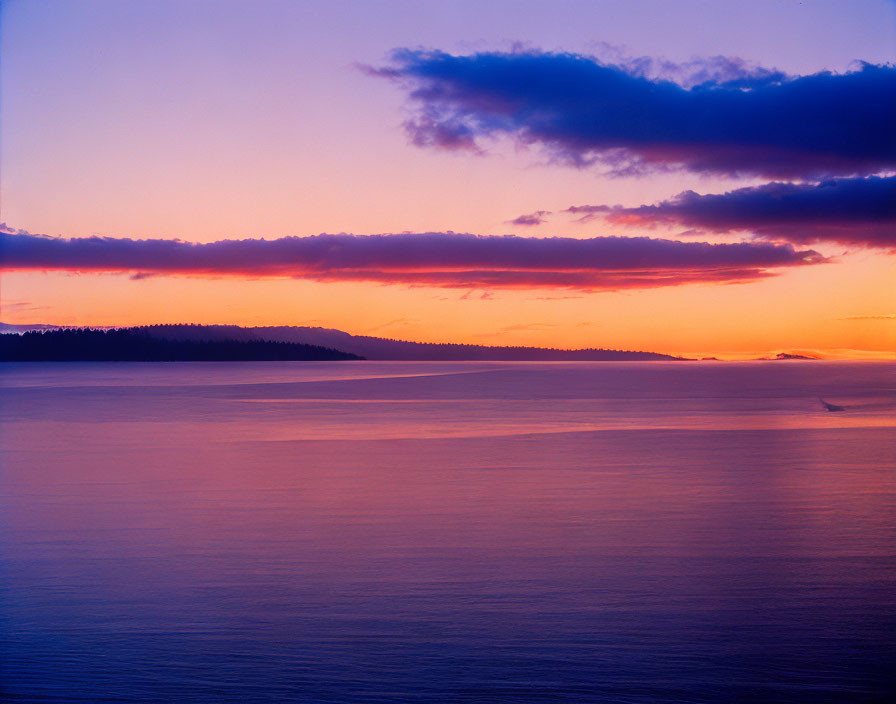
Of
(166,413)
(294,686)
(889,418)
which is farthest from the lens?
(166,413)

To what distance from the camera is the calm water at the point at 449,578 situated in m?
4.25

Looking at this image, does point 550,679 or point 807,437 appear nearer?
point 550,679

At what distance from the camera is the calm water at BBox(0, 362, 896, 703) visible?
4.25m

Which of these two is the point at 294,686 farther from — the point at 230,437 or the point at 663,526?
the point at 230,437

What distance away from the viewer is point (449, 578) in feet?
19.6

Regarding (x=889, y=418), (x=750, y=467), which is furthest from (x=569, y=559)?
(x=889, y=418)

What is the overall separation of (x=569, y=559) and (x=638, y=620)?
149 centimetres

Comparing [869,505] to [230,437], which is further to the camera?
[230,437]

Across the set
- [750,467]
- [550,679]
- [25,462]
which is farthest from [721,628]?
[25,462]

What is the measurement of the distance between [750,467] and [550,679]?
Result: 29.1ft

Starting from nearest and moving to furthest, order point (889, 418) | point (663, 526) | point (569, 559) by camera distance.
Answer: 1. point (569, 559)
2. point (663, 526)
3. point (889, 418)

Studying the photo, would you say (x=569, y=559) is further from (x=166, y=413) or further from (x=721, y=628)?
(x=166, y=413)

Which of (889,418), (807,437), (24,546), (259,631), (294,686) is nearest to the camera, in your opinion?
(294,686)

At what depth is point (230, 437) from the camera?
56.7 feet
